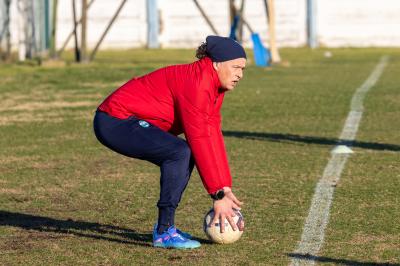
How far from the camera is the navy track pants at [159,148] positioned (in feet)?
23.7

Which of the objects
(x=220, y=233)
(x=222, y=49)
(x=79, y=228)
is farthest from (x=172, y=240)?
(x=222, y=49)

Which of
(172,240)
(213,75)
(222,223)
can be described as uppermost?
(213,75)

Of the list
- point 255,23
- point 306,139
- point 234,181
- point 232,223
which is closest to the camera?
point 232,223

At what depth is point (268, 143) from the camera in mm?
13453

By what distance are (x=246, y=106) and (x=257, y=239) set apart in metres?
10.6

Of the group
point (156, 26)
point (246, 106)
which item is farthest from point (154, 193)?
point (156, 26)

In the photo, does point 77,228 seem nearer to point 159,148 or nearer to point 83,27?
point 159,148

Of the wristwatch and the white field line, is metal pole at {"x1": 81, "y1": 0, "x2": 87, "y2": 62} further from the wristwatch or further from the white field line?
the wristwatch

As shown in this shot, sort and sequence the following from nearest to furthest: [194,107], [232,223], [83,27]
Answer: [194,107] → [232,223] → [83,27]

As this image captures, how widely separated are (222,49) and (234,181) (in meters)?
3.73

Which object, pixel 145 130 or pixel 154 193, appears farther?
pixel 154 193

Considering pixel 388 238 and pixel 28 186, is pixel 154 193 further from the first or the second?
pixel 388 238

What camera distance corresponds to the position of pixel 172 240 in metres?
7.41

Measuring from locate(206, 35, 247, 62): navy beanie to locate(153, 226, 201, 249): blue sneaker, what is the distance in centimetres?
125
